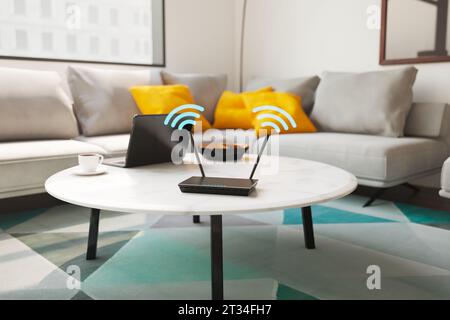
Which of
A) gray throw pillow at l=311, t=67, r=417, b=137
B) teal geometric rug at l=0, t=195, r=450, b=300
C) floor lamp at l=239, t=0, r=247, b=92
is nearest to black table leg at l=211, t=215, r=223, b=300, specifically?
teal geometric rug at l=0, t=195, r=450, b=300

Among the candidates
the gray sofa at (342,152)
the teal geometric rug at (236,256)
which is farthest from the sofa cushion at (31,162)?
the teal geometric rug at (236,256)

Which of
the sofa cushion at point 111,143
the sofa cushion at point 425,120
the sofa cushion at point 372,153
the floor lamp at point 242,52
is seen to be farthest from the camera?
the floor lamp at point 242,52

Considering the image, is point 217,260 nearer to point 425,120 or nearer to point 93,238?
point 93,238

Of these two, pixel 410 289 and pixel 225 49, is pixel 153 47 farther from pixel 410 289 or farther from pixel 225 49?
pixel 410 289

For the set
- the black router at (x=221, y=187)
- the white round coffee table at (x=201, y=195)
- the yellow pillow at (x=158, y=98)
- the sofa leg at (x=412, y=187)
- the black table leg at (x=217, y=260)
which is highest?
the yellow pillow at (x=158, y=98)

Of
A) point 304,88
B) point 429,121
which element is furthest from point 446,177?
point 304,88

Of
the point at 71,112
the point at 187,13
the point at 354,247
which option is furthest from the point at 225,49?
the point at 354,247

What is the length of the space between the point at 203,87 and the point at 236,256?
6.99ft

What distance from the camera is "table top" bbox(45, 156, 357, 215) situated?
1242 mm

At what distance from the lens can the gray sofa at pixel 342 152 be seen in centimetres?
229

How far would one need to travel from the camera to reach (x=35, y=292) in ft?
5.12

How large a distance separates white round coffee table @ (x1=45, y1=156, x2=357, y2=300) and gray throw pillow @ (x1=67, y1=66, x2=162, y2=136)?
137 cm

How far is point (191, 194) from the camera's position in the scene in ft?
4.52

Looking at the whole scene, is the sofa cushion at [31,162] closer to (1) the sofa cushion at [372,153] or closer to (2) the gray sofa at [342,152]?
(2) the gray sofa at [342,152]
